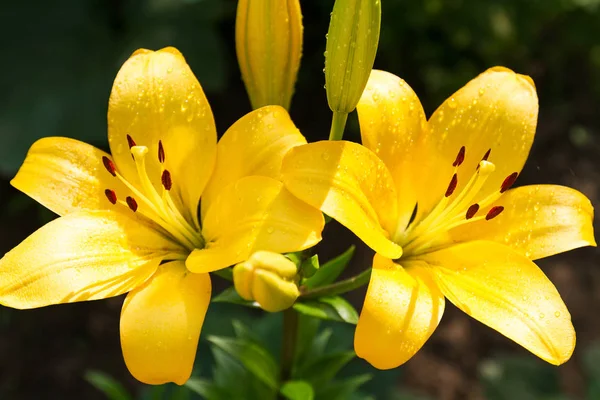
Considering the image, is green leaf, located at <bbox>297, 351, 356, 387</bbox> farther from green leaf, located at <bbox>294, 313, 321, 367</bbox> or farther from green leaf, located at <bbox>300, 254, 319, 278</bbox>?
green leaf, located at <bbox>300, 254, 319, 278</bbox>

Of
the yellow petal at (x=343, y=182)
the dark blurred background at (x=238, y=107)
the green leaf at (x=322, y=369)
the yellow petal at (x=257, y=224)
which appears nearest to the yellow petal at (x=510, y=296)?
the yellow petal at (x=343, y=182)

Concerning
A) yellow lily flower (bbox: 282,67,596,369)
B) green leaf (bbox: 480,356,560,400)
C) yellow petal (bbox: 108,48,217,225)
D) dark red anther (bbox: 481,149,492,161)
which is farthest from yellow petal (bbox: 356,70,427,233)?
green leaf (bbox: 480,356,560,400)

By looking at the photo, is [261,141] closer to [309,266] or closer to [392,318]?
[309,266]

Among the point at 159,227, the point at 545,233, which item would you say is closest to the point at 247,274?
the point at 159,227

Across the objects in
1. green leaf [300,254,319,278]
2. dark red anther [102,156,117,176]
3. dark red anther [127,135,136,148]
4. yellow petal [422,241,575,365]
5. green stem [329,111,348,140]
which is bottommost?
yellow petal [422,241,575,365]

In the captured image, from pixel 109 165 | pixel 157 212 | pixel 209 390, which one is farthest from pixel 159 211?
pixel 209 390

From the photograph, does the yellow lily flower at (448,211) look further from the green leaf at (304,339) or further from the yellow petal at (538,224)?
the green leaf at (304,339)
